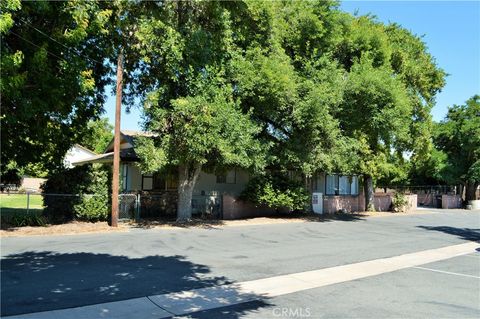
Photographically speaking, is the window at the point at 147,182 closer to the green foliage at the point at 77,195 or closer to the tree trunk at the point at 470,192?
the green foliage at the point at 77,195

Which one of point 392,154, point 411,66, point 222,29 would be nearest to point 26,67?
point 222,29

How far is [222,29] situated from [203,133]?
204 inches

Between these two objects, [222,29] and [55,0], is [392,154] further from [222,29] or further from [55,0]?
[55,0]

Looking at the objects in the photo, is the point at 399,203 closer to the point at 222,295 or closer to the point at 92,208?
the point at 92,208

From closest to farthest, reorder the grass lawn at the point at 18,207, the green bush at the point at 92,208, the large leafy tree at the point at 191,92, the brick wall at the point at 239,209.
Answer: the large leafy tree at the point at 191,92
the green bush at the point at 92,208
the grass lawn at the point at 18,207
the brick wall at the point at 239,209

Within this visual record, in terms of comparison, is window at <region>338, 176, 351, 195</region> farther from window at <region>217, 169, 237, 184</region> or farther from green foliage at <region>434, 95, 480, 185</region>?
green foliage at <region>434, 95, 480, 185</region>

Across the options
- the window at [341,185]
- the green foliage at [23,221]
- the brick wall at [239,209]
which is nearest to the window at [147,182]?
the brick wall at [239,209]

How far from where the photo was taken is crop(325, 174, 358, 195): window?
3036 centimetres

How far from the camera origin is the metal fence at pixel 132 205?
1756 centimetres

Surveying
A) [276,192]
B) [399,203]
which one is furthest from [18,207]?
[399,203]

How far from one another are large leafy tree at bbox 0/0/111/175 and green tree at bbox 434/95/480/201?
31.9 m

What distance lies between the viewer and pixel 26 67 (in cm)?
1363

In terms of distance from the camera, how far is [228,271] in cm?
929

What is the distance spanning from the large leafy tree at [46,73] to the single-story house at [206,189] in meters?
3.33
